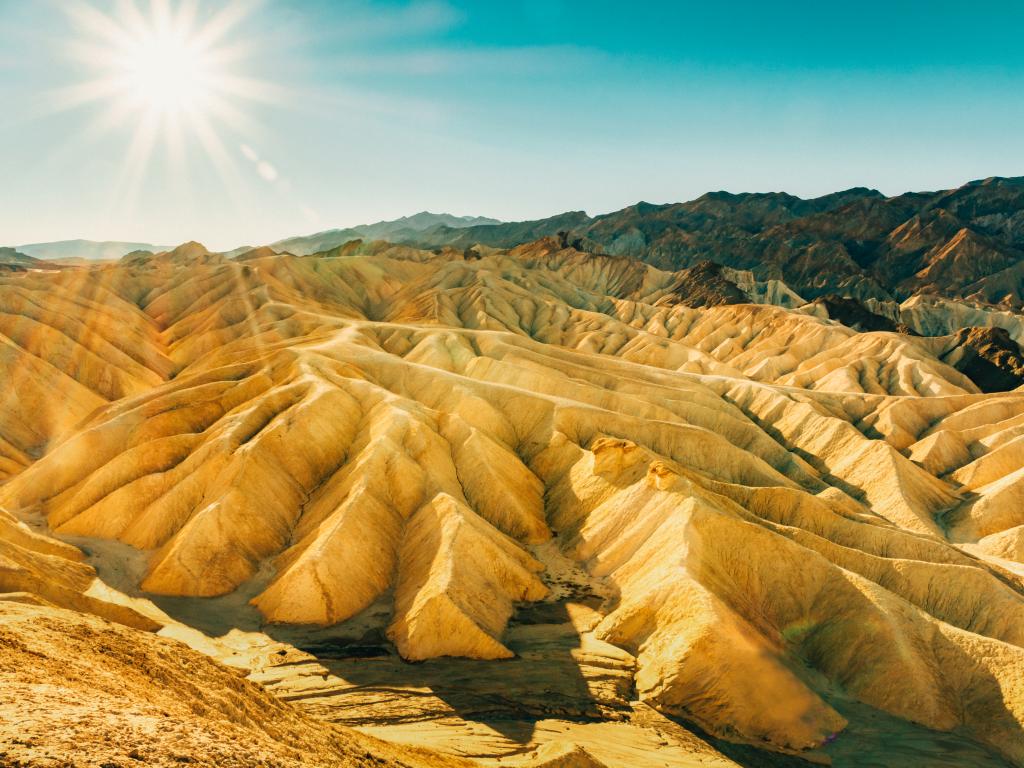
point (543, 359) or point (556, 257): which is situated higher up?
point (556, 257)

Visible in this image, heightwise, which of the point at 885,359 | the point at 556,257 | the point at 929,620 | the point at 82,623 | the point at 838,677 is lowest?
the point at 838,677

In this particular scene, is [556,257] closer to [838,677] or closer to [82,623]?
[838,677]

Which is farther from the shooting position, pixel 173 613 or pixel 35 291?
pixel 35 291

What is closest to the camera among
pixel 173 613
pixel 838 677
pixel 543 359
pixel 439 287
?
pixel 838 677

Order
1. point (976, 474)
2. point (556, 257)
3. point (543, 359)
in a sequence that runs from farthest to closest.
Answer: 1. point (556, 257)
2. point (543, 359)
3. point (976, 474)

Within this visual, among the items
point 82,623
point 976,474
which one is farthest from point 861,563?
point 82,623

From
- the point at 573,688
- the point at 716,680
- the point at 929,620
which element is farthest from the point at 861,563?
the point at 573,688

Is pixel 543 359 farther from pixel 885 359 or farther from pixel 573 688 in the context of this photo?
pixel 885 359
